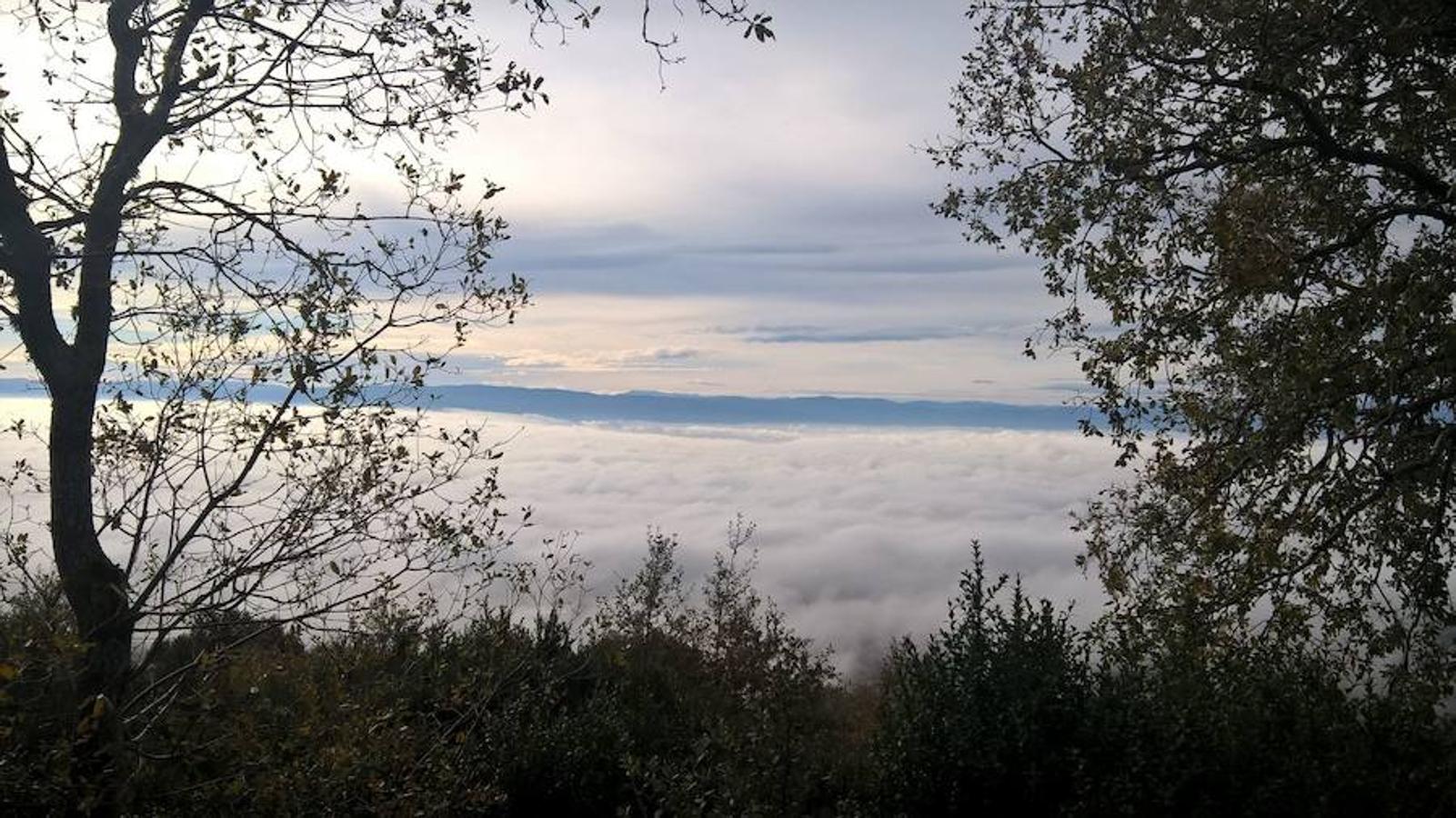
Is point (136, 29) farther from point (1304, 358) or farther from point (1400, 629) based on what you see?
point (1400, 629)

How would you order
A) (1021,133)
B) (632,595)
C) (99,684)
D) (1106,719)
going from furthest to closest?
(632,595) < (1021,133) < (1106,719) < (99,684)

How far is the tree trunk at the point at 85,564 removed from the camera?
6.81m

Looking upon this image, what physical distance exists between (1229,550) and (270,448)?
8.51m

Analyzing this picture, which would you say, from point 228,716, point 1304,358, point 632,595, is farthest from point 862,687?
point 228,716

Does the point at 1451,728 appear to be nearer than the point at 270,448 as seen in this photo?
No

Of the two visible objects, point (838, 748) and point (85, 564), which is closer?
point (85, 564)

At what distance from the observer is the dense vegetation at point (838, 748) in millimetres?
7324

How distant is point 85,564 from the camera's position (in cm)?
691

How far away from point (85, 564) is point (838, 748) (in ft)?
28.3

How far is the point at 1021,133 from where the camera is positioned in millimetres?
11703

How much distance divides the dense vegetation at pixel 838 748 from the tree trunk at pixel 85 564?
18 cm

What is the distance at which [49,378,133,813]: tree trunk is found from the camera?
6.81 metres

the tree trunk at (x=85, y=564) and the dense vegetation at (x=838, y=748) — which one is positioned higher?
the tree trunk at (x=85, y=564)

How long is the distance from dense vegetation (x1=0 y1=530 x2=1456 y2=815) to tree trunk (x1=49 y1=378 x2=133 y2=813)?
18 centimetres
